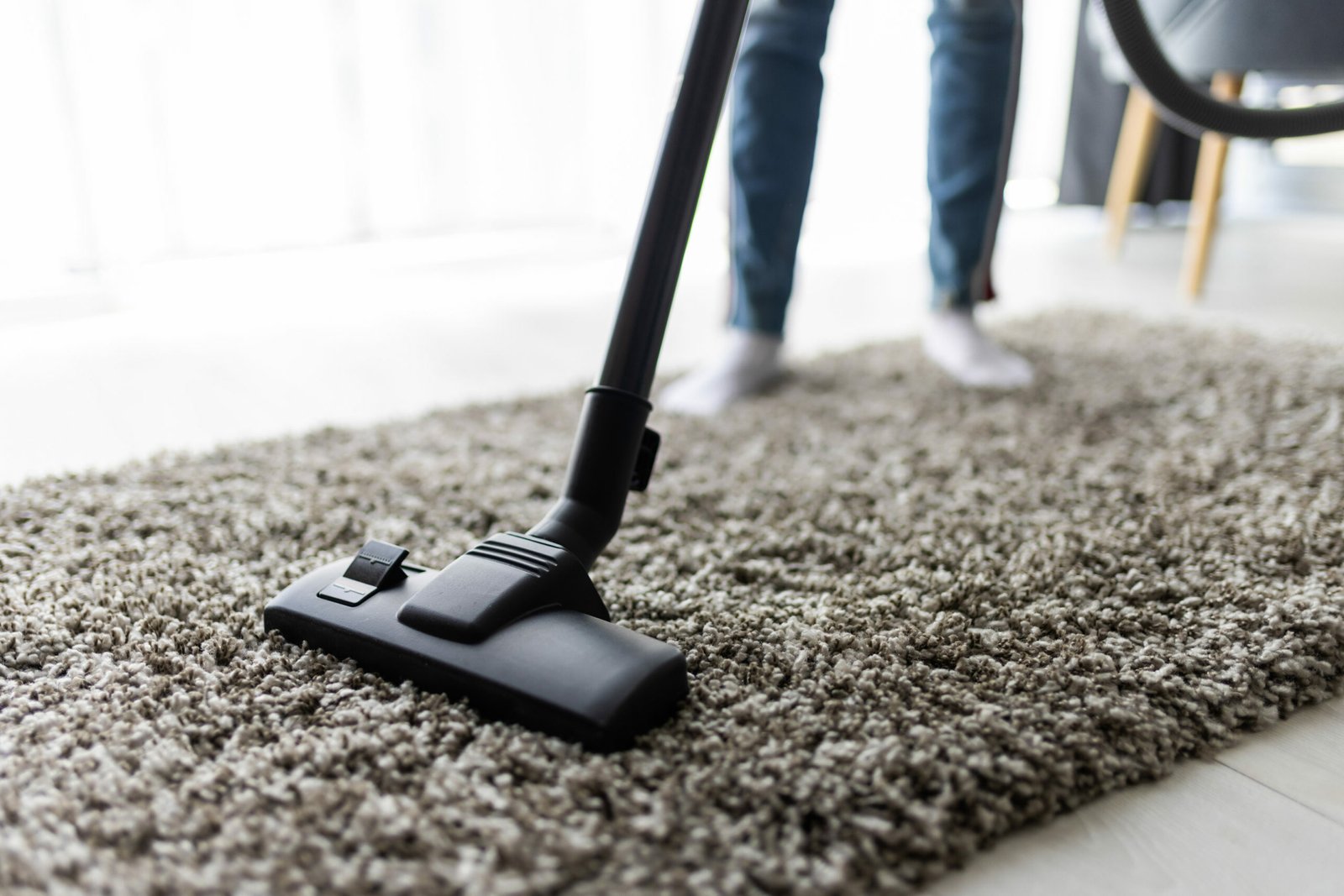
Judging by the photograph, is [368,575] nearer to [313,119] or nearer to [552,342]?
[552,342]

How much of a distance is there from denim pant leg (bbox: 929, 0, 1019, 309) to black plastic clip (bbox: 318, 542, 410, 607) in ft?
3.11

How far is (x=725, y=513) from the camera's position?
35.3 inches

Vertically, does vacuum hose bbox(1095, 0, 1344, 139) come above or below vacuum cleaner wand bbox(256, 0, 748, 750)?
above

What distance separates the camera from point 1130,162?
2480 millimetres

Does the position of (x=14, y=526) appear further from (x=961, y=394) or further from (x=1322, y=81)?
(x=1322, y=81)

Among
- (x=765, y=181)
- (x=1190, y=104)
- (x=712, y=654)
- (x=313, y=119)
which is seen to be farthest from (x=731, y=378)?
(x=313, y=119)

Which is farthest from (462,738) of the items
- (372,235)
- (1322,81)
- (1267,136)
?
(372,235)

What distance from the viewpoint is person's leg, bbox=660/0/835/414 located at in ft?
4.09

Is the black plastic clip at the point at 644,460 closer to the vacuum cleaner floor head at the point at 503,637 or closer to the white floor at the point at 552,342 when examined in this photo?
the vacuum cleaner floor head at the point at 503,637

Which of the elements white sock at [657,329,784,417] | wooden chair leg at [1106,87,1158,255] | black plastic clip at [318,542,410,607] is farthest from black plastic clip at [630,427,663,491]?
wooden chair leg at [1106,87,1158,255]

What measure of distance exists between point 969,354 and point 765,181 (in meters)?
0.33

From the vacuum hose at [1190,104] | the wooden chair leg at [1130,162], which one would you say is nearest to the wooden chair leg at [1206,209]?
the wooden chair leg at [1130,162]

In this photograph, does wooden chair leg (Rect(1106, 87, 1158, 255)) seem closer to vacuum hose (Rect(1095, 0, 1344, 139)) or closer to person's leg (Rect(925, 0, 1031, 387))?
person's leg (Rect(925, 0, 1031, 387))

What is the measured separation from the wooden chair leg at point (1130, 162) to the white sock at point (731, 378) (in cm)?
149
